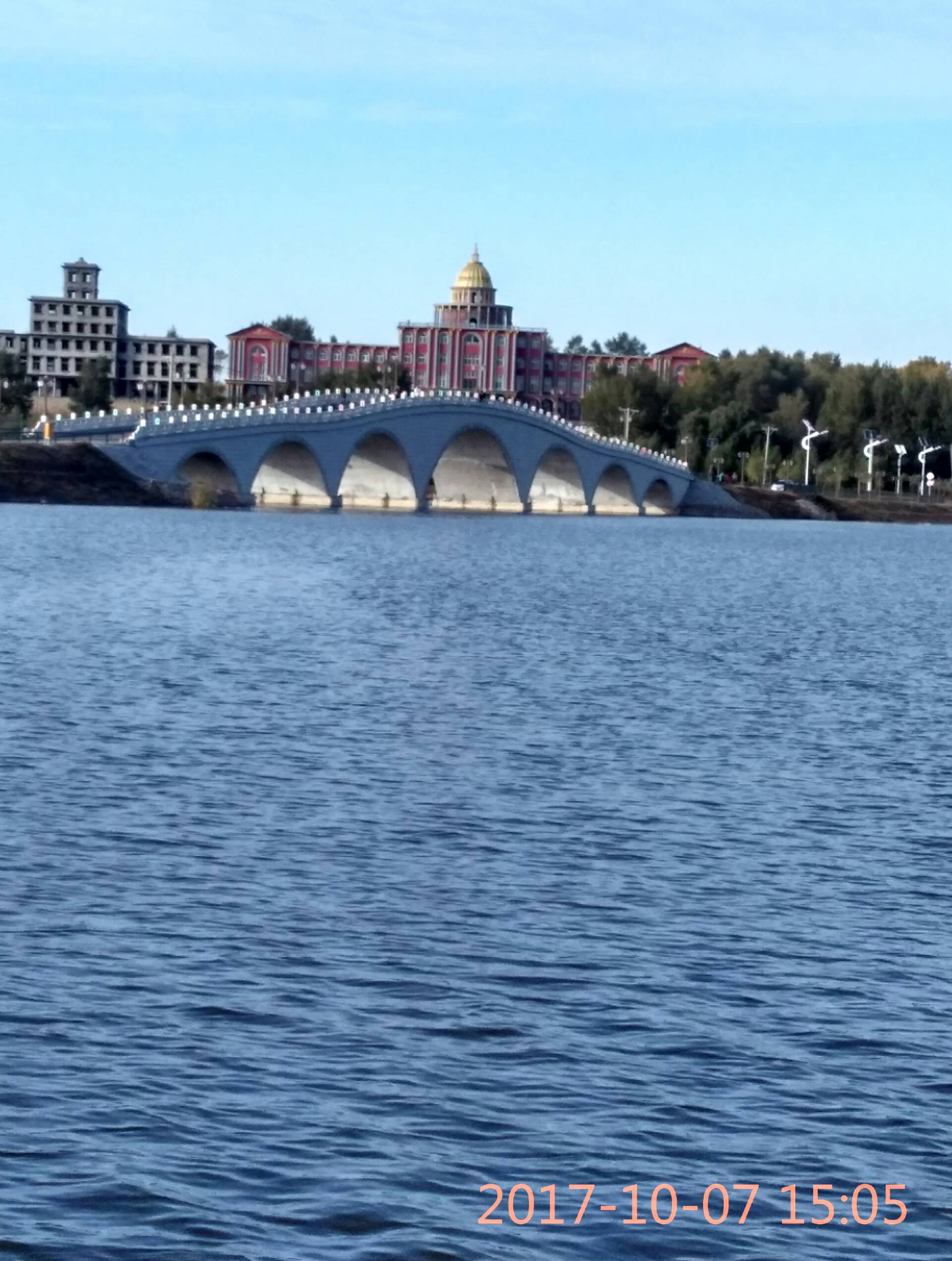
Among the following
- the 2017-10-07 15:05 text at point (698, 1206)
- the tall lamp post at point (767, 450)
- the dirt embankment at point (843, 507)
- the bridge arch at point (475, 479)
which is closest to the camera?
the 2017-10-07 15:05 text at point (698, 1206)

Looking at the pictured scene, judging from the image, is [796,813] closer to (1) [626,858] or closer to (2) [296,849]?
(1) [626,858]

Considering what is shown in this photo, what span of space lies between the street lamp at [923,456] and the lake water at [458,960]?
4636 inches

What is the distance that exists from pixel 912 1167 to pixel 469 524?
9355cm

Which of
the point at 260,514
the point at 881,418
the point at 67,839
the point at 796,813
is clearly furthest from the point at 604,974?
the point at 881,418

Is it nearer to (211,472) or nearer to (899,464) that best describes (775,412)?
(899,464)

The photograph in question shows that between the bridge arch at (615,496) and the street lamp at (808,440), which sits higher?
the street lamp at (808,440)

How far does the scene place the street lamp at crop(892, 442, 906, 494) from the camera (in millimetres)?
149625

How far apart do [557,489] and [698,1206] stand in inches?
4863

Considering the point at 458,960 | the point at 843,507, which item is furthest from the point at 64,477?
the point at 458,960

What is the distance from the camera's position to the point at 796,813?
65.0 feet

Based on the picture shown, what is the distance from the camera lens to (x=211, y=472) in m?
97.1

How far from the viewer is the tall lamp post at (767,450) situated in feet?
497

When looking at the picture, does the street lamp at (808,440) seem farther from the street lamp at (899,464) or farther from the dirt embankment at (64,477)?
the dirt embankment at (64,477)

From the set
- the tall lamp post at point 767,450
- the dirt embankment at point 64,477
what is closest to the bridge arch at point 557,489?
the tall lamp post at point 767,450
